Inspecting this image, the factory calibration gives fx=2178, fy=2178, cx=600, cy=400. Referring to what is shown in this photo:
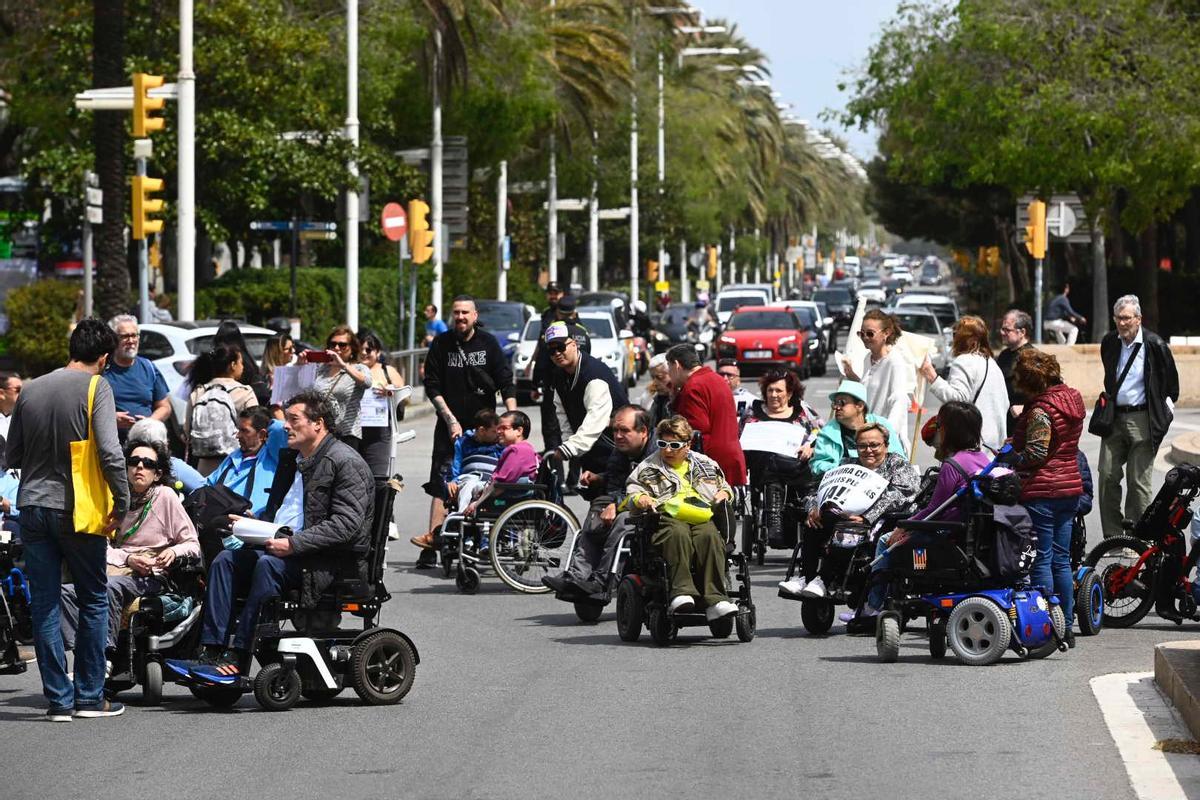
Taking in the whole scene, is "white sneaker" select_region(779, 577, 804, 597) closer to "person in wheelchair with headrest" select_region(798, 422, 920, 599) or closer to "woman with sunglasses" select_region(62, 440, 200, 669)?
"person in wheelchair with headrest" select_region(798, 422, 920, 599)

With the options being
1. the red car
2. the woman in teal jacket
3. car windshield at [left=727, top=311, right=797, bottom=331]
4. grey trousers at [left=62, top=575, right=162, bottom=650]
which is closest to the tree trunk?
the red car

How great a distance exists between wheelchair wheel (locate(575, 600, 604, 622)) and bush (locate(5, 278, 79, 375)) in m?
25.7

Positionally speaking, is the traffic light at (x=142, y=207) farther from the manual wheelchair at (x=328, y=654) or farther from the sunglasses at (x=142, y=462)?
the manual wheelchair at (x=328, y=654)

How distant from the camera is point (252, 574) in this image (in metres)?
10.0

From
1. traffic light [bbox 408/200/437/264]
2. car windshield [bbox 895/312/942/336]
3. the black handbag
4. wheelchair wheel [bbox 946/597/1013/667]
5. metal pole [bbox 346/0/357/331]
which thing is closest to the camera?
wheelchair wheel [bbox 946/597/1013/667]

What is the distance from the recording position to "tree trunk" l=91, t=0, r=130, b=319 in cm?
2873

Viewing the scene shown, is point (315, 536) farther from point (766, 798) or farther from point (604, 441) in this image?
point (604, 441)

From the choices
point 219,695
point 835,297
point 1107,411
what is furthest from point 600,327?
point 835,297

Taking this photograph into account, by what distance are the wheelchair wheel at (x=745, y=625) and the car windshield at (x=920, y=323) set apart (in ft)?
113

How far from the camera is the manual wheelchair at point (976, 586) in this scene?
11.2m

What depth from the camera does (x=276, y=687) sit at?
9.93 m

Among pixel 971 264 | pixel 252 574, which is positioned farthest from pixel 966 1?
pixel 971 264

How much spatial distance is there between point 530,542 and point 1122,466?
444 centimetres

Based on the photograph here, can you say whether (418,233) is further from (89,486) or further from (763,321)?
(89,486)
